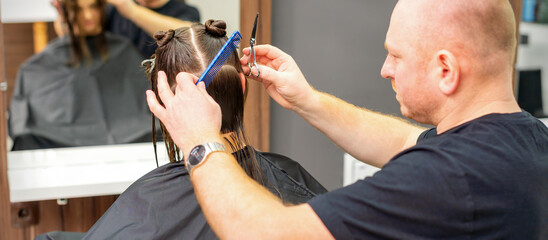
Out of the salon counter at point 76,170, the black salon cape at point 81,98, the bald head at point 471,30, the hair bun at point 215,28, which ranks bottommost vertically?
the salon counter at point 76,170

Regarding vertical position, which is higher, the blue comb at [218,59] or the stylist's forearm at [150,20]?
the blue comb at [218,59]

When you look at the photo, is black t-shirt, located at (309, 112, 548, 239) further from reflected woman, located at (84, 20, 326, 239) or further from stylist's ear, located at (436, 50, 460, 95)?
reflected woman, located at (84, 20, 326, 239)

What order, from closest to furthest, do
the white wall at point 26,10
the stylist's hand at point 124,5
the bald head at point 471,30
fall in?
the bald head at point 471,30 → the white wall at point 26,10 → the stylist's hand at point 124,5

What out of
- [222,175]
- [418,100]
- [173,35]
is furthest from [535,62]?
[222,175]

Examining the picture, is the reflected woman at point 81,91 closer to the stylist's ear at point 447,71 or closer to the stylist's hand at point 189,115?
the stylist's hand at point 189,115

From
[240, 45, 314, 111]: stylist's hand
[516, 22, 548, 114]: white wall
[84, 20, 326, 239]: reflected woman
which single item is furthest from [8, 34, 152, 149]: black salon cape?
[516, 22, 548, 114]: white wall

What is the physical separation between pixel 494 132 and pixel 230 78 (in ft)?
2.62

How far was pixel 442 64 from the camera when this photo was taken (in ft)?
4.16

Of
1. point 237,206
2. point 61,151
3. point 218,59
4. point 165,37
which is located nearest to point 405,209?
point 237,206

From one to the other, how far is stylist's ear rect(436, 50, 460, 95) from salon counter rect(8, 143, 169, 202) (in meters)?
1.66

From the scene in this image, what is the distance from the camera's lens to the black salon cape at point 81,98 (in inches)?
96.4

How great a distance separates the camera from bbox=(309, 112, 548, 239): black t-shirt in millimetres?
1121

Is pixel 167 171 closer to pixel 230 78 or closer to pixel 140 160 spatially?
pixel 230 78

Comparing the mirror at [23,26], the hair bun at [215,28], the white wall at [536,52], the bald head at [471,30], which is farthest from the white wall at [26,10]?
the white wall at [536,52]
